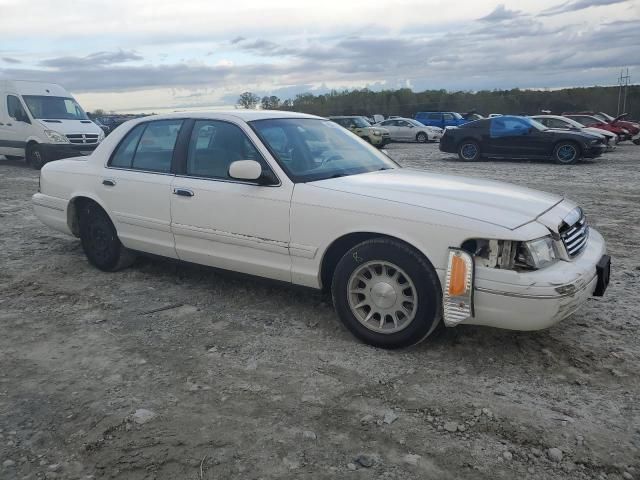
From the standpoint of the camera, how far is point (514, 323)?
3246 mm

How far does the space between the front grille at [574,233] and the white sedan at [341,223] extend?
0.02 meters

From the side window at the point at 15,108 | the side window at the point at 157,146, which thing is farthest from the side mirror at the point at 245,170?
the side window at the point at 15,108

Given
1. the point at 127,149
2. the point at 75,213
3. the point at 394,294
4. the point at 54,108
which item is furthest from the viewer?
the point at 54,108

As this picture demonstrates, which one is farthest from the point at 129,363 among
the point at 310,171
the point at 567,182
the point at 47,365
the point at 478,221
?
the point at 567,182

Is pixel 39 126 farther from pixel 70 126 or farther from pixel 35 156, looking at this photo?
pixel 35 156

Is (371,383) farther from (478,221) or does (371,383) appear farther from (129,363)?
(129,363)

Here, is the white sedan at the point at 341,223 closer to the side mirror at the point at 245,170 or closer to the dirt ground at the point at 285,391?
the side mirror at the point at 245,170

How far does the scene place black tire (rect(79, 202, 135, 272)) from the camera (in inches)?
205

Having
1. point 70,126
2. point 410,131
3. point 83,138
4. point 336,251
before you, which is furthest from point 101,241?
point 410,131

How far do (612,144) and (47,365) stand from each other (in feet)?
64.1

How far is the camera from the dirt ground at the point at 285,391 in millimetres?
2541

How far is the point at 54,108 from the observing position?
14.9 metres

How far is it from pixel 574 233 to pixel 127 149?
3751 mm

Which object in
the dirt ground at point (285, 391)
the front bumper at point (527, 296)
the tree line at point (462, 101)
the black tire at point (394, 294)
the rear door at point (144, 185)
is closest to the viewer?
the dirt ground at point (285, 391)
